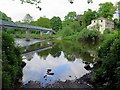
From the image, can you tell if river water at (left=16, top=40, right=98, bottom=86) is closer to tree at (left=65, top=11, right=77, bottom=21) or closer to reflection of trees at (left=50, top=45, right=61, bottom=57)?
reflection of trees at (left=50, top=45, right=61, bottom=57)

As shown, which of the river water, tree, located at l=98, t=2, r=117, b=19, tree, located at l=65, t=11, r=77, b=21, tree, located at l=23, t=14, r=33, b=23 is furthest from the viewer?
tree, located at l=23, t=14, r=33, b=23

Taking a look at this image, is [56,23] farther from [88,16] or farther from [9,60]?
[9,60]

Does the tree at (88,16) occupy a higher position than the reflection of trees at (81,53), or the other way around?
the tree at (88,16)

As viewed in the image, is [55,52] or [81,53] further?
[55,52]

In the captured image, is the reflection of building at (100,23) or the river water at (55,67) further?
the reflection of building at (100,23)

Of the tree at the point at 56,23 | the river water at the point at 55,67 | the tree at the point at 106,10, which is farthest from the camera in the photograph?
the tree at the point at 56,23

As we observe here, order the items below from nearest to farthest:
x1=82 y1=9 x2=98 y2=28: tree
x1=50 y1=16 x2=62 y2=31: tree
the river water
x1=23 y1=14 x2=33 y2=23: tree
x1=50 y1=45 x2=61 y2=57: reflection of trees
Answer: the river water
x1=50 y1=45 x2=61 y2=57: reflection of trees
x1=82 y1=9 x2=98 y2=28: tree
x1=50 y1=16 x2=62 y2=31: tree
x1=23 y1=14 x2=33 y2=23: tree

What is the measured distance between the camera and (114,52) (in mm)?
9047

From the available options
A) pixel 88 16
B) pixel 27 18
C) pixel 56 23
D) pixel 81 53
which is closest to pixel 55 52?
pixel 81 53

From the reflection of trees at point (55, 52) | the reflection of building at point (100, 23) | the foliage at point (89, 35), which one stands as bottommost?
the reflection of trees at point (55, 52)

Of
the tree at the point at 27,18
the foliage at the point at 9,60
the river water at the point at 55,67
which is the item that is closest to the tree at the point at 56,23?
the tree at the point at 27,18

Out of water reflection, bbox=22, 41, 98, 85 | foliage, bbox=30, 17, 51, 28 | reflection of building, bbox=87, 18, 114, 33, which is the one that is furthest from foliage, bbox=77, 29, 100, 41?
water reflection, bbox=22, 41, 98, 85

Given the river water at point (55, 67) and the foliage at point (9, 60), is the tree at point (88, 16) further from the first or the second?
the foliage at point (9, 60)

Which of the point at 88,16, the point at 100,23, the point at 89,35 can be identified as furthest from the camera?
the point at 88,16
